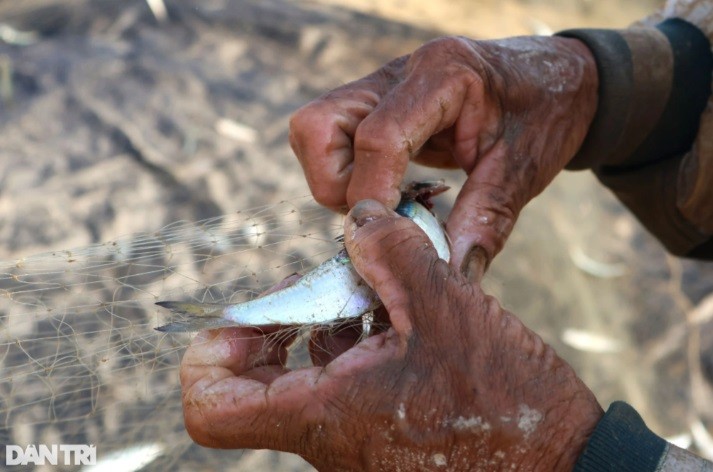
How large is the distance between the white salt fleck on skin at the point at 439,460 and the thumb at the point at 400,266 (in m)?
0.23

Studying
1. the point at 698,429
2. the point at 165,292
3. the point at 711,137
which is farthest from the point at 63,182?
the point at 698,429

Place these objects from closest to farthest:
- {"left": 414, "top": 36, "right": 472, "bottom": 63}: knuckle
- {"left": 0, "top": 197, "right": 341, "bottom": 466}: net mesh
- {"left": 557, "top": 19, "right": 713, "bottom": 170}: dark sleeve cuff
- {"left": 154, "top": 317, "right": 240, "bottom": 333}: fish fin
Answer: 1. {"left": 154, "top": 317, "right": 240, "bottom": 333}: fish fin
2. {"left": 414, "top": 36, "right": 472, "bottom": 63}: knuckle
3. {"left": 0, "top": 197, "right": 341, "bottom": 466}: net mesh
4. {"left": 557, "top": 19, "right": 713, "bottom": 170}: dark sleeve cuff

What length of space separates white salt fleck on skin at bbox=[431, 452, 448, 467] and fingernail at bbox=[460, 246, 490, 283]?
564 mm

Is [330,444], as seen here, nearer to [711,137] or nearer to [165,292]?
[165,292]

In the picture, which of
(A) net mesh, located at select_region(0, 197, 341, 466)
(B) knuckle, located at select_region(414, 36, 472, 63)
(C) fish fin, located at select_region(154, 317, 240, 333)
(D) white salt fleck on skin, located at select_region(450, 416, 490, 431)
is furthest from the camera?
(A) net mesh, located at select_region(0, 197, 341, 466)

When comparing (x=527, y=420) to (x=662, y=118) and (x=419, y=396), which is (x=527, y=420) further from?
(x=662, y=118)

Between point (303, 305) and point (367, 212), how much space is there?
25 centimetres

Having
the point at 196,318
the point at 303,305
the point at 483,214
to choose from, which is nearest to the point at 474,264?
the point at 483,214

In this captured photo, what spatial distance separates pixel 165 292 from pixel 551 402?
4.56 ft

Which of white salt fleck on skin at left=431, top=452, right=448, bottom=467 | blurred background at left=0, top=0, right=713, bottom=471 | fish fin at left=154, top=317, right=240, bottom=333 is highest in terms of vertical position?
white salt fleck on skin at left=431, top=452, right=448, bottom=467

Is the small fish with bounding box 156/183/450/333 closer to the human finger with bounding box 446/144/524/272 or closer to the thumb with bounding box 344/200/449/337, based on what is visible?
the thumb with bounding box 344/200/449/337

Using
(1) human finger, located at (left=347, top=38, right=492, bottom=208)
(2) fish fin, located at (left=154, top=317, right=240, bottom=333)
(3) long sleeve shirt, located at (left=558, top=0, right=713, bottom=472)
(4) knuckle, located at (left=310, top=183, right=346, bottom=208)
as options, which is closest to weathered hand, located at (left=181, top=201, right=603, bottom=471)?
(2) fish fin, located at (left=154, top=317, right=240, bottom=333)

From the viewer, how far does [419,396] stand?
1514mm

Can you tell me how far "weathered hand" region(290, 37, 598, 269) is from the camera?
1.96 m
